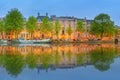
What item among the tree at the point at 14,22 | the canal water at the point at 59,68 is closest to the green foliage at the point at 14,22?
the tree at the point at 14,22

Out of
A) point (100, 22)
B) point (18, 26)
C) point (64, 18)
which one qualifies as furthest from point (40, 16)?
point (18, 26)

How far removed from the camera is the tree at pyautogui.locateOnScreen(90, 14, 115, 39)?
101750 mm

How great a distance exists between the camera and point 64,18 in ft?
374

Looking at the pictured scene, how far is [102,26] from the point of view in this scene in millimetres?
101938

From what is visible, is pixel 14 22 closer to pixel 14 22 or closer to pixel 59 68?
pixel 14 22

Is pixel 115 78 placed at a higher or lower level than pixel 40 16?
lower

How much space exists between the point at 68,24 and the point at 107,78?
10195cm

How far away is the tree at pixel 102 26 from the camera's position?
102 m

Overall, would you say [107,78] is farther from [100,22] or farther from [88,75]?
[100,22]

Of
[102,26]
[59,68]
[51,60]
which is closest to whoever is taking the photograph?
[59,68]

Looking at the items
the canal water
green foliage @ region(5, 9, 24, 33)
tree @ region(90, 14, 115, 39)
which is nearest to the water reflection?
the canal water

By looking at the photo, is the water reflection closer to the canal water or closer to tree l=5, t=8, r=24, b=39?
the canal water

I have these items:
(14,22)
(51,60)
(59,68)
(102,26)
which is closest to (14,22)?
(14,22)

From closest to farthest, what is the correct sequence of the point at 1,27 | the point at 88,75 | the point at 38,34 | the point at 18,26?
1. the point at 88,75
2. the point at 18,26
3. the point at 1,27
4. the point at 38,34
